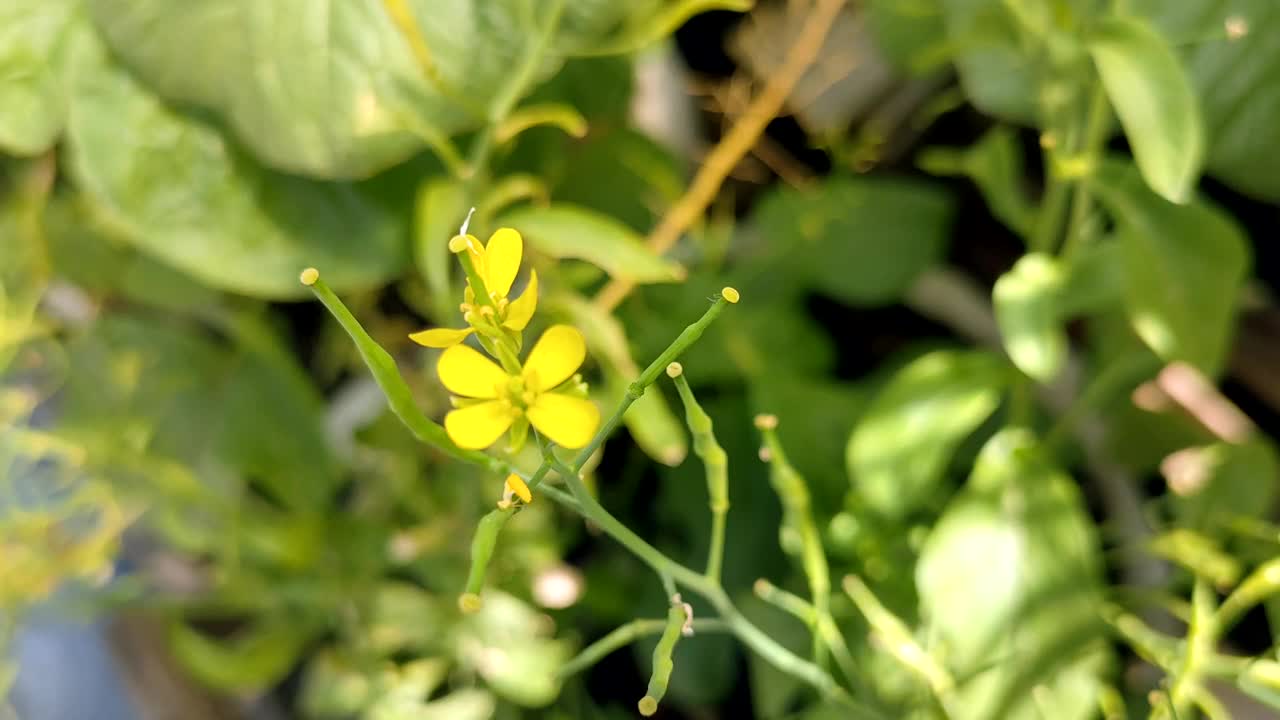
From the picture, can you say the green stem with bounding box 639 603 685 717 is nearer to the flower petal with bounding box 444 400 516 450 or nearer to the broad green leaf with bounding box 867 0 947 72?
the flower petal with bounding box 444 400 516 450

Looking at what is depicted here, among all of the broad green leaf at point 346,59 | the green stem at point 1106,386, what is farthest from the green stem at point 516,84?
the green stem at point 1106,386

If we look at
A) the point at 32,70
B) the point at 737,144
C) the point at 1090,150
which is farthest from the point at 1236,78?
the point at 32,70

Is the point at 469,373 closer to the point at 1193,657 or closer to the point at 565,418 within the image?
the point at 565,418

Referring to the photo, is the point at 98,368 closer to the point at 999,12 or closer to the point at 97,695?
the point at 97,695

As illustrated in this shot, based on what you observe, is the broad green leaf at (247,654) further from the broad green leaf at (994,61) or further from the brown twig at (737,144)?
the broad green leaf at (994,61)

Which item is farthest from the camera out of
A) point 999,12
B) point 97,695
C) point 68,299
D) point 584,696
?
point 97,695

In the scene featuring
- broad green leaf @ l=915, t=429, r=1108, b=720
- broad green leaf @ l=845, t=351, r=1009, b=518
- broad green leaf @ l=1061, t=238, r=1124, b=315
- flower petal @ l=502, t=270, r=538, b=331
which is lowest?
broad green leaf @ l=915, t=429, r=1108, b=720

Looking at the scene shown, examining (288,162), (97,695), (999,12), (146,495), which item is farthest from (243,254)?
(97,695)

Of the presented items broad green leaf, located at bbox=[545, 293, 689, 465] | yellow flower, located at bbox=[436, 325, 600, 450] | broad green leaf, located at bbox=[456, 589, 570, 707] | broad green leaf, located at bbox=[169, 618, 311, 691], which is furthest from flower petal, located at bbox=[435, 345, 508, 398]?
broad green leaf, located at bbox=[169, 618, 311, 691]
